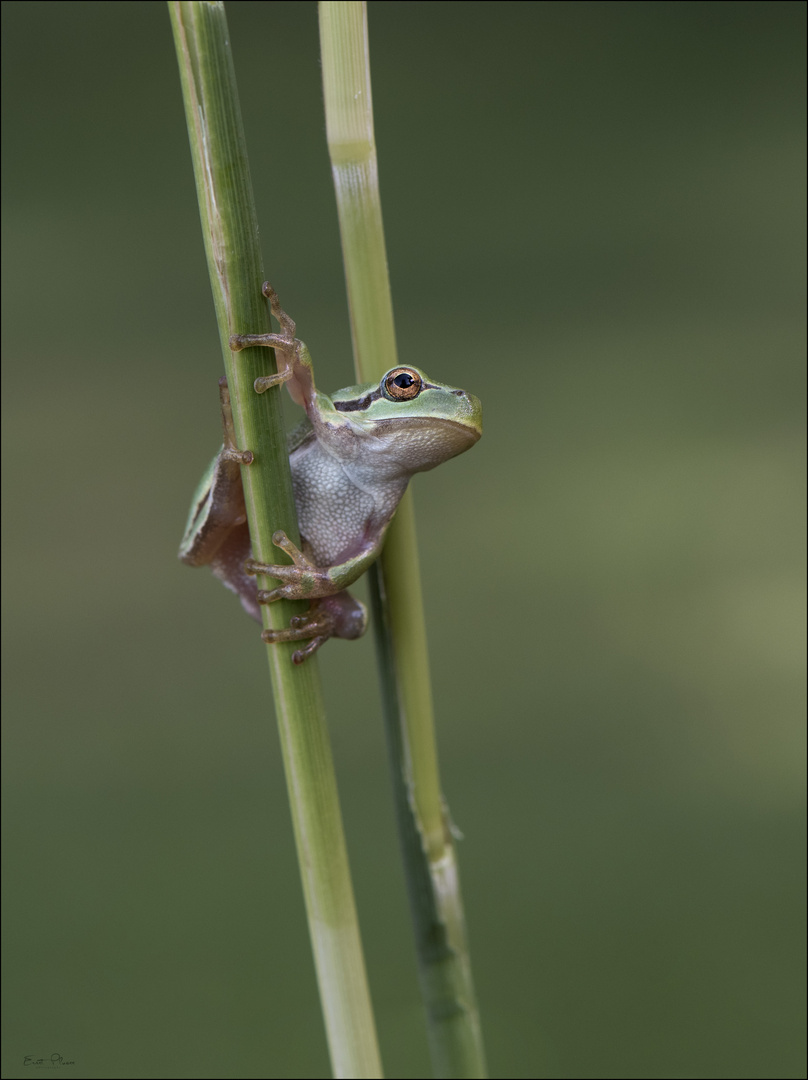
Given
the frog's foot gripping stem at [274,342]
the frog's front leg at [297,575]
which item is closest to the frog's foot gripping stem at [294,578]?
the frog's front leg at [297,575]

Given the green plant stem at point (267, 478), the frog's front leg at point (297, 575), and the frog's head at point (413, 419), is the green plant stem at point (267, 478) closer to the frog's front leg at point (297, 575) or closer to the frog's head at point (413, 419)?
the frog's front leg at point (297, 575)

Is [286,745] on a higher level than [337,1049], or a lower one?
higher

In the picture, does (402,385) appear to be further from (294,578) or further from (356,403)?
(294,578)

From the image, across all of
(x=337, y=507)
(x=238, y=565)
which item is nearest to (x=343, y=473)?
(x=337, y=507)

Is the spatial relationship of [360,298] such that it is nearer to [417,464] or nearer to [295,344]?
[295,344]

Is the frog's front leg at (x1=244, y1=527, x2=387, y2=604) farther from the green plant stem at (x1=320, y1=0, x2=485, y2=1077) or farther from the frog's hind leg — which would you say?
the frog's hind leg

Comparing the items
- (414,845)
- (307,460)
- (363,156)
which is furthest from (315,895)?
(363,156)
